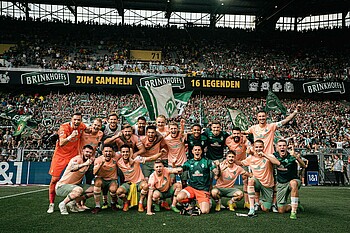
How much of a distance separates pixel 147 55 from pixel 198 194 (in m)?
29.5

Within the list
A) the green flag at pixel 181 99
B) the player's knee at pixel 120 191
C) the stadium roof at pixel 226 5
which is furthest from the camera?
the stadium roof at pixel 226 5

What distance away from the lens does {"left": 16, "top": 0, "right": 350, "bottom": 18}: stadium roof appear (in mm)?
34438

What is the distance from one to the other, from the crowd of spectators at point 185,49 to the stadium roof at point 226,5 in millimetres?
2254

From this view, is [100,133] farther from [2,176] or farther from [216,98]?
[216,98]

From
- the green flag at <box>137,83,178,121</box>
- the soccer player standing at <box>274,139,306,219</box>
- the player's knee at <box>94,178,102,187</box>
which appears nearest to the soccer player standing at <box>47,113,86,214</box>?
the player's knee at <box>94,178,102,187</box>

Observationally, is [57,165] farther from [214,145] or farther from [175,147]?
[214,145]

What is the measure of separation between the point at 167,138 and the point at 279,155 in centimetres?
263

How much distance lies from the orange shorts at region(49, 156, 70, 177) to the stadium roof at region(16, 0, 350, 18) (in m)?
29.6

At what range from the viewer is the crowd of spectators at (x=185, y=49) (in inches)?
1179

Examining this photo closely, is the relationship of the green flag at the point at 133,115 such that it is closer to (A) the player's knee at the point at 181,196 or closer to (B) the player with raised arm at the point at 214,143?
(B) the player with raised arm at the point at 214,143

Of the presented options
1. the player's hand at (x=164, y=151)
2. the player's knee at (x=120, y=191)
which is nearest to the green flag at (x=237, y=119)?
the player's hand at (x=164, y=151)

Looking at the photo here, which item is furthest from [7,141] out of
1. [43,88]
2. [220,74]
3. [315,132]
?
[315,132]

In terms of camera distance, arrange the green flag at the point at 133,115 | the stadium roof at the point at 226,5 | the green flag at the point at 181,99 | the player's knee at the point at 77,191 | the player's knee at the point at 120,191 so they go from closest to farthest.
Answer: the player's knee at the point at 77,191, the player's knee at the point at 120,191, the green flag at the point at 181,99, the green flag at the point at 133,115, the stadium roof at the point at 226,5

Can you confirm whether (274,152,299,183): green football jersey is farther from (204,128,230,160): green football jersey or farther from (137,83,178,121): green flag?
(137,83,178,121): green flag
